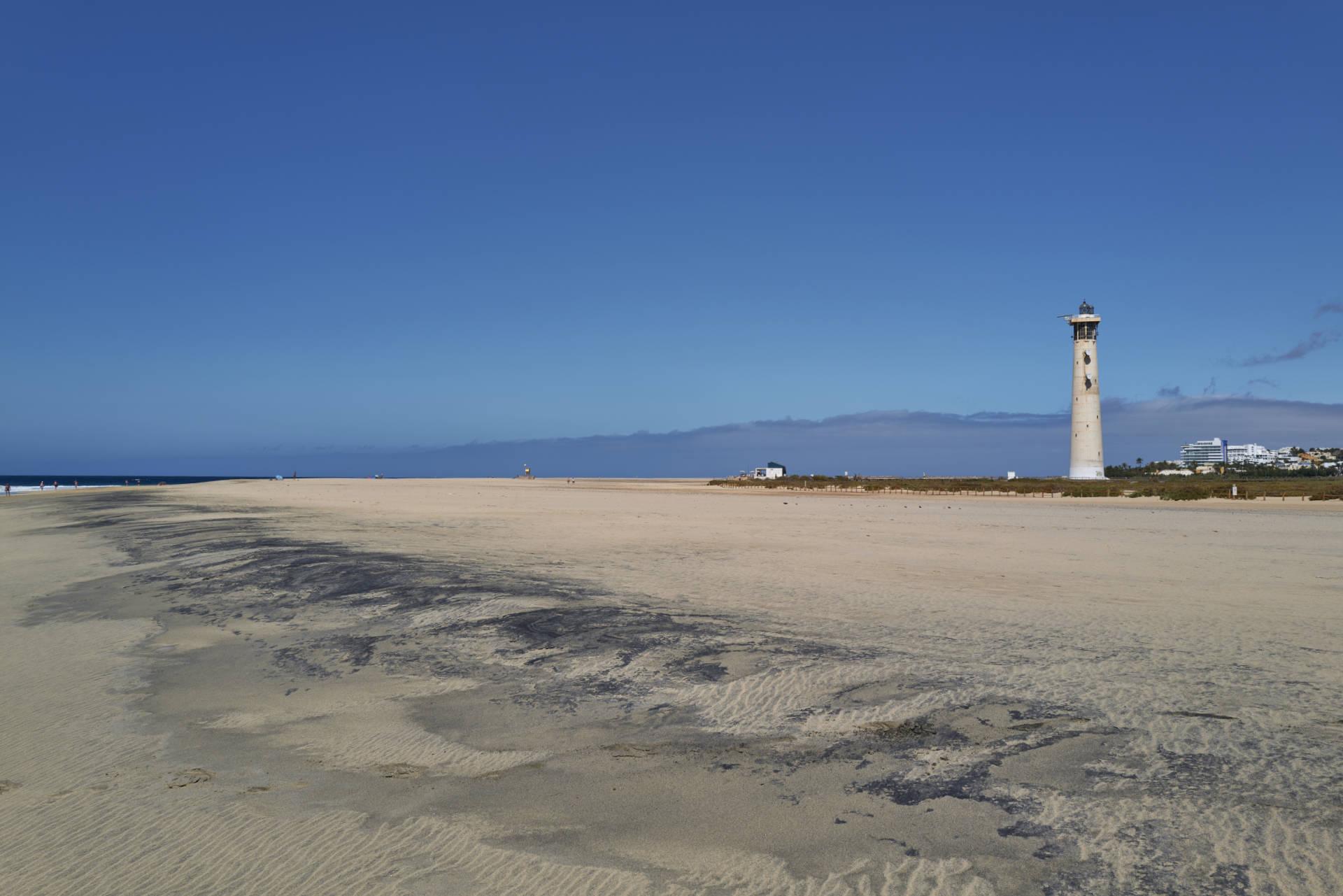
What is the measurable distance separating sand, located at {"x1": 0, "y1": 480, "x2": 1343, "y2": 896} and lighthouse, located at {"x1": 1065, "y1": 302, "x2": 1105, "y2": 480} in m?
47.0

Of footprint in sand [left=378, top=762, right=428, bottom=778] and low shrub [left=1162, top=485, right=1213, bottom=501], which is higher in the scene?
low shrub [left=1162, top=485, right=1213, bottom=501]

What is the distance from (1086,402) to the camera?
55.2m

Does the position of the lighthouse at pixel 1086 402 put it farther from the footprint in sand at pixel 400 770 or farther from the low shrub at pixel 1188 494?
the footprint in sand at pixel 400 770

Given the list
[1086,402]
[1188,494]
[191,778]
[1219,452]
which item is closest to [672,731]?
[191,778]

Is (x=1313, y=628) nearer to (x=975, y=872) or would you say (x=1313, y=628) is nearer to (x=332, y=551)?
(x=975, y=872)

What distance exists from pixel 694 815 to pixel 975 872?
1.29 metres

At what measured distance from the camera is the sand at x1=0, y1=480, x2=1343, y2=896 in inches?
134

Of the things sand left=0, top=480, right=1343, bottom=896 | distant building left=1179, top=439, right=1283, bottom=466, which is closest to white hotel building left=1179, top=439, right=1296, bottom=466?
distant building left=1179, top=439, right=1283, bottom=466

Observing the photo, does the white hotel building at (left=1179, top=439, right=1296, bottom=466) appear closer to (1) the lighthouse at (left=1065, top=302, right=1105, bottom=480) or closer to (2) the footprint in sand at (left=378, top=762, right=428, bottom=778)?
(1) the lighthouse at (left=1065, top=302, right=1105, bottom=480)

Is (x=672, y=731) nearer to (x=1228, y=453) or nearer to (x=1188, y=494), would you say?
(x=1188, y=494)

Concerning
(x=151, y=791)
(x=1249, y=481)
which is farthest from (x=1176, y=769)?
(x=1249, y=481)

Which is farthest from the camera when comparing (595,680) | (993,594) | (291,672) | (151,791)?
(993,594)

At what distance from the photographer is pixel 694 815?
3.84 meters

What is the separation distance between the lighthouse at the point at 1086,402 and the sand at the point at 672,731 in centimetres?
4700
